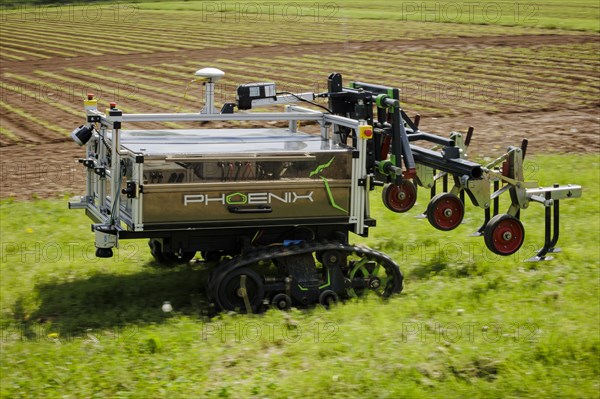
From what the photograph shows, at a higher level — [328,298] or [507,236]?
[507,236]

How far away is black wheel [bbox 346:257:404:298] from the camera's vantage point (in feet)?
36.6

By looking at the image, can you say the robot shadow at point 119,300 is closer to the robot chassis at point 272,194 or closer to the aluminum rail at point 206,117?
the robot chassis at point 272,194

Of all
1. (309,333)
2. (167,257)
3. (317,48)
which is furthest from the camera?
(317,48)

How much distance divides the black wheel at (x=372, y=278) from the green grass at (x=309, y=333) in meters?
0.21

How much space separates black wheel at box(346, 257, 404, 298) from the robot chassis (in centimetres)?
1

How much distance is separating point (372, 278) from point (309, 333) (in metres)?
1.50

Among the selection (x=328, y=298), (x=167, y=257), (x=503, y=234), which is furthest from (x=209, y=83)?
(x=503, y=234)

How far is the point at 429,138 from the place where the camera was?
11742 mm

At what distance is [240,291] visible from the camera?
1062cm

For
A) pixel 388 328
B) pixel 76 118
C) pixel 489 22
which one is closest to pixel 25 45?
pixel 76 118

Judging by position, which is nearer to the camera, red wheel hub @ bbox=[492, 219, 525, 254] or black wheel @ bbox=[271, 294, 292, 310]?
black wheel @ bbox=[271, 294, 292, 310]

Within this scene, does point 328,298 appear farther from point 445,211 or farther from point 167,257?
point 167,257

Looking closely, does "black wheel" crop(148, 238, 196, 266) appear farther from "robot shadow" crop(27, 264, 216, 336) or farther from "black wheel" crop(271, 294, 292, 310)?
"black wheel" crop(271, 294, 292, 310)

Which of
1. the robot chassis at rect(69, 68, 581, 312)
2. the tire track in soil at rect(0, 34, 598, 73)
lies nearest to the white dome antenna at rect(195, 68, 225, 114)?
the robot chassis at rect(69, 68, 581, 312)
